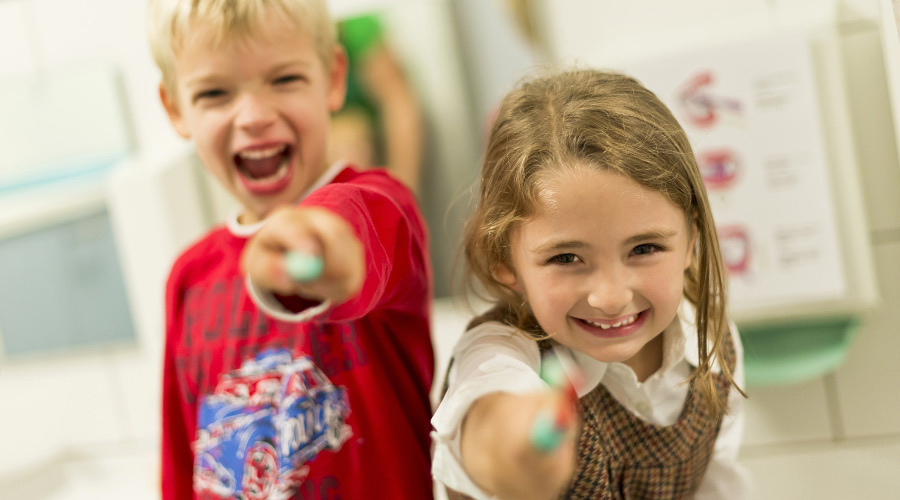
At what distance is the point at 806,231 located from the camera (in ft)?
2.96

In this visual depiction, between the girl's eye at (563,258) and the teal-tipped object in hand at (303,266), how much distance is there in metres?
0.21

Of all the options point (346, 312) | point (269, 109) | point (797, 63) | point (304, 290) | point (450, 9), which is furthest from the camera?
point (450, 9)

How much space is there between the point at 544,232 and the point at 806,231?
20.0 inches

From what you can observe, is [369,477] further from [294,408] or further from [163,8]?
[163,8]

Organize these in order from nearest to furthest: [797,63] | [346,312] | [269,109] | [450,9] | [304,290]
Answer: [304,290] → [346,312] → [269,109] → [797,63] → [450,9]

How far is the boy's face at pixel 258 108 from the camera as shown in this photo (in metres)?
0.67

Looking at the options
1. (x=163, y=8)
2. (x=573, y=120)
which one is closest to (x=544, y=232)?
(x=573, y=120)

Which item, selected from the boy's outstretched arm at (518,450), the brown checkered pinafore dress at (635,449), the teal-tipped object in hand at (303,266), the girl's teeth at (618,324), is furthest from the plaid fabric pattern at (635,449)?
the teal-tipped object in hand at (303,266)

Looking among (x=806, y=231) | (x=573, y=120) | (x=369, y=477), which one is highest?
(x=573, y=120)

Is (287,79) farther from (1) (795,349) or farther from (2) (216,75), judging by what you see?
(1) (795,349)

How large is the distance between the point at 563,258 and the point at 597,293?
0.04 m

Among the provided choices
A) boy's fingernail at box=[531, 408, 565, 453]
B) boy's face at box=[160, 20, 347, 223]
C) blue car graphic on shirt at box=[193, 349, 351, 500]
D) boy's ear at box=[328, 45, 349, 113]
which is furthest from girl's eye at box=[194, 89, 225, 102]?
boy's fingernail at box=[531, 408, 565, 453]

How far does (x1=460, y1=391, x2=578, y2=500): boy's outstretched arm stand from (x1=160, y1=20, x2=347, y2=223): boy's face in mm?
369

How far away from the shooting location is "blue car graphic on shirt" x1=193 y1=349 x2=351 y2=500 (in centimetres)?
69
